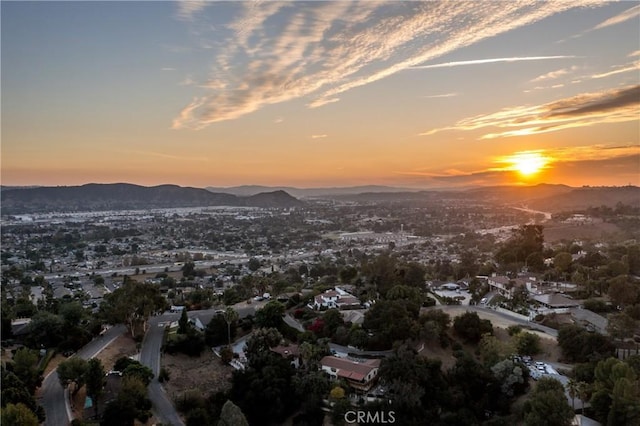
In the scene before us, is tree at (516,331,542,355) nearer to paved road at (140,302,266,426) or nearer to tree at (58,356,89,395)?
paved road at (140,302,266,426)

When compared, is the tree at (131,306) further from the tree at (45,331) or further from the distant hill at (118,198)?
the distant hill at (118,198)

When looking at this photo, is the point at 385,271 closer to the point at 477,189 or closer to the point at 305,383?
the point at 305,383

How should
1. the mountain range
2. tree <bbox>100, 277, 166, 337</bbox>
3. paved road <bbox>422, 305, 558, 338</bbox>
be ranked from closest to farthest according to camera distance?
tree <bbox>100, 277, 166, 337</bbox>
paved road <bbox>422, 305, 558, 338</bbox>
the mountain range

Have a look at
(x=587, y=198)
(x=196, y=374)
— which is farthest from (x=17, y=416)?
(x=587, y=198)

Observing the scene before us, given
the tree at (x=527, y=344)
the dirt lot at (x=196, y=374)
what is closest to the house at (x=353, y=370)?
the dirt lot at (x=196, y=374)

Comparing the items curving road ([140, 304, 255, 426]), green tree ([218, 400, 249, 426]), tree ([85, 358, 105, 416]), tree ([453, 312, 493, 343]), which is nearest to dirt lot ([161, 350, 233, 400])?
curving road ([140, 304, 255, 426])

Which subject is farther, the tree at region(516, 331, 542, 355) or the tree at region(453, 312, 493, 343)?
the tree at region(453, 312, 493, 343)
